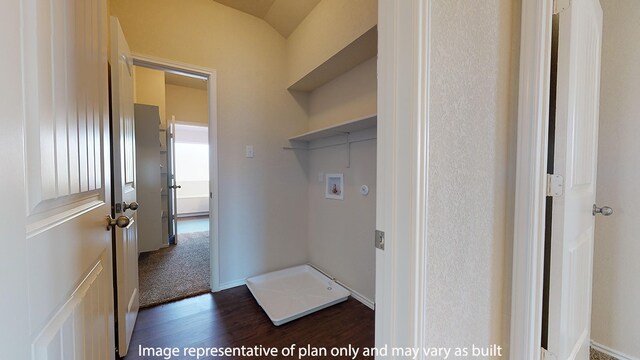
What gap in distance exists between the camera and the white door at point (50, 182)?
1.09ft

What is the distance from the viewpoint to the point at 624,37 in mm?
1367

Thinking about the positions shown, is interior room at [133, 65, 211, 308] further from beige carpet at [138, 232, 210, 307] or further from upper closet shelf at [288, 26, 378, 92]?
upper closet shelf at [288, 26, 378, 92]

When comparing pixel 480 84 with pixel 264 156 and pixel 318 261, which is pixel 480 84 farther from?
pixel 318 261

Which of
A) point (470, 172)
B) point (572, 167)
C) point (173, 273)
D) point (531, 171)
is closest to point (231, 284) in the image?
point (173, 273)

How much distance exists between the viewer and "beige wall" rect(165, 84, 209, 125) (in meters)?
4.47

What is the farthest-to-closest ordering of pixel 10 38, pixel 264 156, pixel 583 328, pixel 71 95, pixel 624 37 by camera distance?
pixel 264 156, pixel 624 37, pixel 583 328, pixel 71 95, pixel 10 38

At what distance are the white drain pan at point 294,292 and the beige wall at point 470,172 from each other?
1253 mm

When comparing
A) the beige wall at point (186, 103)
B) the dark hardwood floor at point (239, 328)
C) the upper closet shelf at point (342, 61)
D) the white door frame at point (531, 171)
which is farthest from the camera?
the beige wall at point (186, 103)

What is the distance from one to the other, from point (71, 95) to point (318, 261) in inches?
91.7

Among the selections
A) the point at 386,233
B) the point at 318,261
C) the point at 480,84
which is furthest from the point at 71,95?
the point at 318,261

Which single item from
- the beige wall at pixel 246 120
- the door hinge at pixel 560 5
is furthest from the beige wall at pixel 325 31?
the door hinge at pixel 560 5

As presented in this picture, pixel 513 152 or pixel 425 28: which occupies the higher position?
pixel 425 28

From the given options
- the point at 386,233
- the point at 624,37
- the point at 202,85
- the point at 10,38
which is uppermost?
the point at 202,85

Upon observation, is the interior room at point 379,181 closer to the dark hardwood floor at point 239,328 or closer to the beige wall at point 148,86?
the dark hardwood floor at point 239,328
